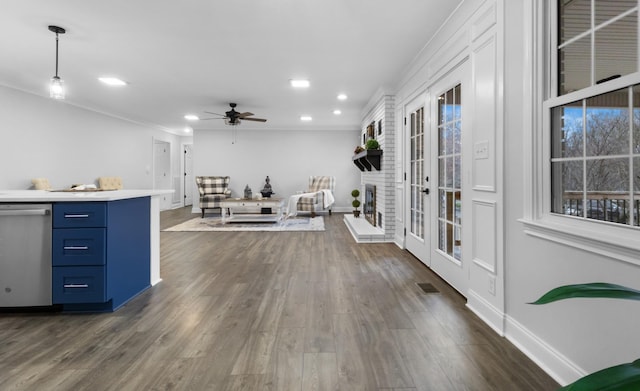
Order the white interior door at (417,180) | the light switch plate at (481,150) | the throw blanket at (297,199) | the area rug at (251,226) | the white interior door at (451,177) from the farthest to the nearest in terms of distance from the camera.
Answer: the throw blanket at (297,199), the area rug at (251,226), the white interior door at (417,180), the white interior door at (451,177), the light switch plate at (481,150)

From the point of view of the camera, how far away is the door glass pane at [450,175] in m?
2.86

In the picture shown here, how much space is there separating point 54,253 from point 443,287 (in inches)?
119

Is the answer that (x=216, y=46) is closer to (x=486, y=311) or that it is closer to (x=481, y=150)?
(x=481, y=150)

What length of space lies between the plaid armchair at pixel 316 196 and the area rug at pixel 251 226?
25.2 inches

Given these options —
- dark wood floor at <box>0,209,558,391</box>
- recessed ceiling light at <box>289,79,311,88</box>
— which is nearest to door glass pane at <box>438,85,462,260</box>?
dark wood floor at <box>0,209,558,391</box>

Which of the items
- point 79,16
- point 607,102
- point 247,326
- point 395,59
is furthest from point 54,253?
point 395,59

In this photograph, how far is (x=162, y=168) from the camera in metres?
9.35

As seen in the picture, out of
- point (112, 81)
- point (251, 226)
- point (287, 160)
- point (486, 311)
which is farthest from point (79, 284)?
point (287, 160)

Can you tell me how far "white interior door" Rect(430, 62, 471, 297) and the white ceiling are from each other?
652mm

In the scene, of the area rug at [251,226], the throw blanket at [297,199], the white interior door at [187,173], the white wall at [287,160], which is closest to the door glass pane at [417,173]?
the area rug at [251,226]

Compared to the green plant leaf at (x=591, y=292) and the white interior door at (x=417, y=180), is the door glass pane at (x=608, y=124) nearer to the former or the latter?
the green plant leaf at (x=591, y=292)

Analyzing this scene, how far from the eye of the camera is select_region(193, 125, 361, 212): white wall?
924 centimetres

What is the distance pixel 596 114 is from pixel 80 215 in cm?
309

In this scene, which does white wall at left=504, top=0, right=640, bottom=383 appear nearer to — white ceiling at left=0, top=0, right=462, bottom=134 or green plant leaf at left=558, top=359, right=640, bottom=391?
green plant leaf at left=558, top=359, right=640, bottom=391
